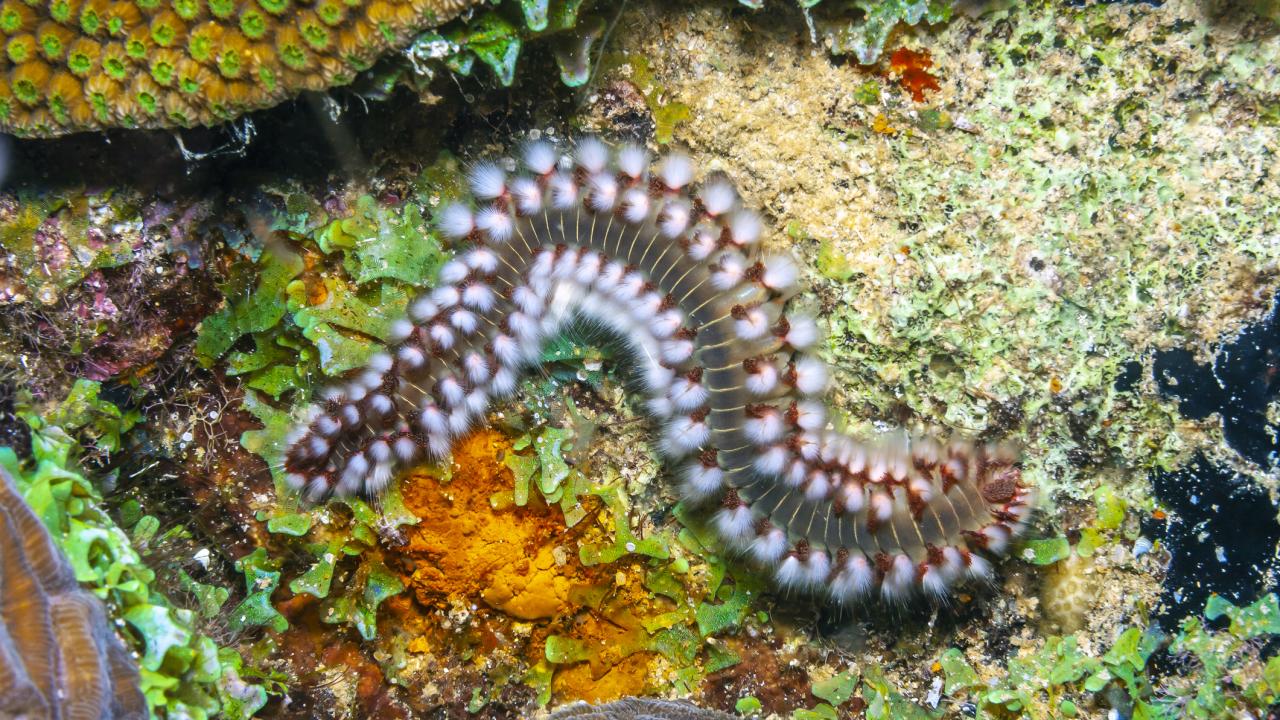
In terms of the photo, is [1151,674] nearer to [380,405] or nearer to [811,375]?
[811,375]

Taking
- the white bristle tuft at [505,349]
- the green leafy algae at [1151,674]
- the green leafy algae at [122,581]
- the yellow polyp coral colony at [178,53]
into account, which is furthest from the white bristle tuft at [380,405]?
the green leafy algae at [1151,674]

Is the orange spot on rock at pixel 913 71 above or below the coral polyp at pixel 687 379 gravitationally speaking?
above

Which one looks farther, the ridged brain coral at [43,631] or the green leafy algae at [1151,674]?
the green leafy algae at [1151,674]

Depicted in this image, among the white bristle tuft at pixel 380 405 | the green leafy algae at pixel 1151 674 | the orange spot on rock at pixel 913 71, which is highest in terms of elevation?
the orange spot on rock at pixel 913 71

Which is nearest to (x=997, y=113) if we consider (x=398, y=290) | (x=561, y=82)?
(x=561, y=82)

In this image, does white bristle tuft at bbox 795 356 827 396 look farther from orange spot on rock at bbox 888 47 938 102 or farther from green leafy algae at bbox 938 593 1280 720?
green leafy algae at bbox 938 593 1280 720

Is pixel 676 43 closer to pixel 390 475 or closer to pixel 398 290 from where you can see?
pixel 398 290

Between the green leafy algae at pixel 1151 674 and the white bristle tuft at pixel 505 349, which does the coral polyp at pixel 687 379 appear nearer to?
the white bristle tuft at pixel 505 349

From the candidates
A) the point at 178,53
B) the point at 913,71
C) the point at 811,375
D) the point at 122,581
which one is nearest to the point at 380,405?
the point at 122,581
